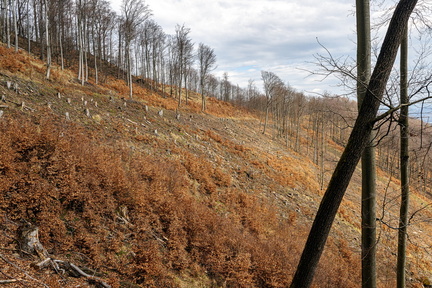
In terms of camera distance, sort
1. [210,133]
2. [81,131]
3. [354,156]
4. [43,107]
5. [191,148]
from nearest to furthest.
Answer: [354,156], [81,131], [43,107], [191,148], [210,133]

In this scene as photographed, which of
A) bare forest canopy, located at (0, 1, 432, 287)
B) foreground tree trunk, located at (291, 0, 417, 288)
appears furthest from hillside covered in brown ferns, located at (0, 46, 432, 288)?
foreground tree trunk, located at (291, 0, 417, 288)

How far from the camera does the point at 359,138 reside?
3.24 metres

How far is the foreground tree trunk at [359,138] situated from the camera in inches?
122

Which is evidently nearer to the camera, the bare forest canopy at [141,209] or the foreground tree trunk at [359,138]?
the foreground tree trunk at [359,138]

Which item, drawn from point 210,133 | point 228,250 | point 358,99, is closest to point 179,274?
point 228,250

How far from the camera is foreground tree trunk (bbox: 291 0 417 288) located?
3.10 meters

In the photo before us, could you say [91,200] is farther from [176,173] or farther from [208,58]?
[208,58]

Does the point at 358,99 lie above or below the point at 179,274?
above

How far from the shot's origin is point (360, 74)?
169 inches

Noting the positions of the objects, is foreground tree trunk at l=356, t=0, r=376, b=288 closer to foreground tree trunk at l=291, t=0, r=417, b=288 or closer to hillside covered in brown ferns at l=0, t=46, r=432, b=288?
hillside covered in brown ferns at l=0, t=46, r=432, b=288

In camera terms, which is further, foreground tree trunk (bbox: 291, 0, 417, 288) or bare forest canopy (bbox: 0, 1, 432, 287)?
bare forest canopy (bbox: 0, 1, 432, 287)

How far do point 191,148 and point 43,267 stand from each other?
10.3m

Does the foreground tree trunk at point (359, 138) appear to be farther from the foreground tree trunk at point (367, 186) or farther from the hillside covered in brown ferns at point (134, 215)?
the foreground tree trunk at point (367, 186)

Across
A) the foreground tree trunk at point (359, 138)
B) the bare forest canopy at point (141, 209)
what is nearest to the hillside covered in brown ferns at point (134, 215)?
the bare forest canopy at point (141, 209)
